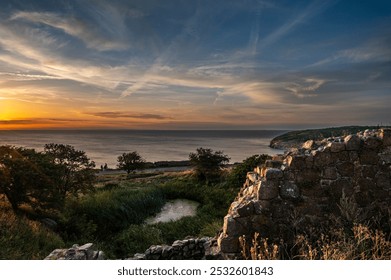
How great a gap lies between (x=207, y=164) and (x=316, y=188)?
539 inches

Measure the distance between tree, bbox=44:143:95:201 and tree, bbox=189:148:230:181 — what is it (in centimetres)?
698

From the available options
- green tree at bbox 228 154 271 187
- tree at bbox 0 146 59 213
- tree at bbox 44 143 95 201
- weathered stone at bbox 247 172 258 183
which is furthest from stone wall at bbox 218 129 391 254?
green tree at bbox 228 154 271 187

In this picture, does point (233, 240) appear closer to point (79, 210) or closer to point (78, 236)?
point (78, 236)

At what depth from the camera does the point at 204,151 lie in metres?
19.0

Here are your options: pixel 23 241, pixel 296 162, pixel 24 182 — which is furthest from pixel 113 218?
pixel 296 162

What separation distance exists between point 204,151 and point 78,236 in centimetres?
1122

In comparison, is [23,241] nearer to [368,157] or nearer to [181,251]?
[181,251]

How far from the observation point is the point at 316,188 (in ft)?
14.8

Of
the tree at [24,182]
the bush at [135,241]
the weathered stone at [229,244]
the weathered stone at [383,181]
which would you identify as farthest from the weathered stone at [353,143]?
the tree at [24,182]

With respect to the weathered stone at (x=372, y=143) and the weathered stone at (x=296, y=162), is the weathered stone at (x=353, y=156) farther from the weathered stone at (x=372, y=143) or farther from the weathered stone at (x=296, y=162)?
the weathered stone at (x=296, y=162)

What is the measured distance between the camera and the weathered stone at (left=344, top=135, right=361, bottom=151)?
4562 mm
